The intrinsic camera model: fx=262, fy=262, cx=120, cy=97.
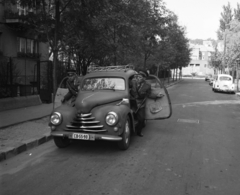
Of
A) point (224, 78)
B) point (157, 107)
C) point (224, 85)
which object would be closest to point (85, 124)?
point (157, 107)

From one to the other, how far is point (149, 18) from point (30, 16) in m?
11.1

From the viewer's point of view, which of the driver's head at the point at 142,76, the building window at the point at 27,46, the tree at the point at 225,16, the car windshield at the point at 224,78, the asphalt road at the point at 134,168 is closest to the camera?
the asphalt road at the point at 134,168

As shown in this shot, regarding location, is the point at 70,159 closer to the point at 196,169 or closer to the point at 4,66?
the point at 196,169

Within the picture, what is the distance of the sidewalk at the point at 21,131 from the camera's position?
5.73 m

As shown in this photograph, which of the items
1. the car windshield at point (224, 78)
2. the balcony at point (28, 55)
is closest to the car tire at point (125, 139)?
the balcony at point (28, 55)

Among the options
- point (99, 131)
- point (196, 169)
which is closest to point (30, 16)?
point (99, 131)

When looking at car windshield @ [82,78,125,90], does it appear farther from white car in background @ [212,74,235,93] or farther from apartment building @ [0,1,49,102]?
white car in background @ [212,74,235,93]

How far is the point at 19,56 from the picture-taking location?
57.6 ft

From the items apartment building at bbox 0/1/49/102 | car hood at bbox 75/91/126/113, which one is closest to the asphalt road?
car hood at bbox 75/91/126/113

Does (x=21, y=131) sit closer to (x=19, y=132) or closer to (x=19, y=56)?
(x=19, y=132)

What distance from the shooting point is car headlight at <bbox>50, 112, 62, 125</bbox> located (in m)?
5.74

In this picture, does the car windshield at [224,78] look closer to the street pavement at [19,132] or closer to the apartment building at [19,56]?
the apartment building at [19,56]

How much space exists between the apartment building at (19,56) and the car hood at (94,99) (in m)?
4.66

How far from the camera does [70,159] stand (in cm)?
532
